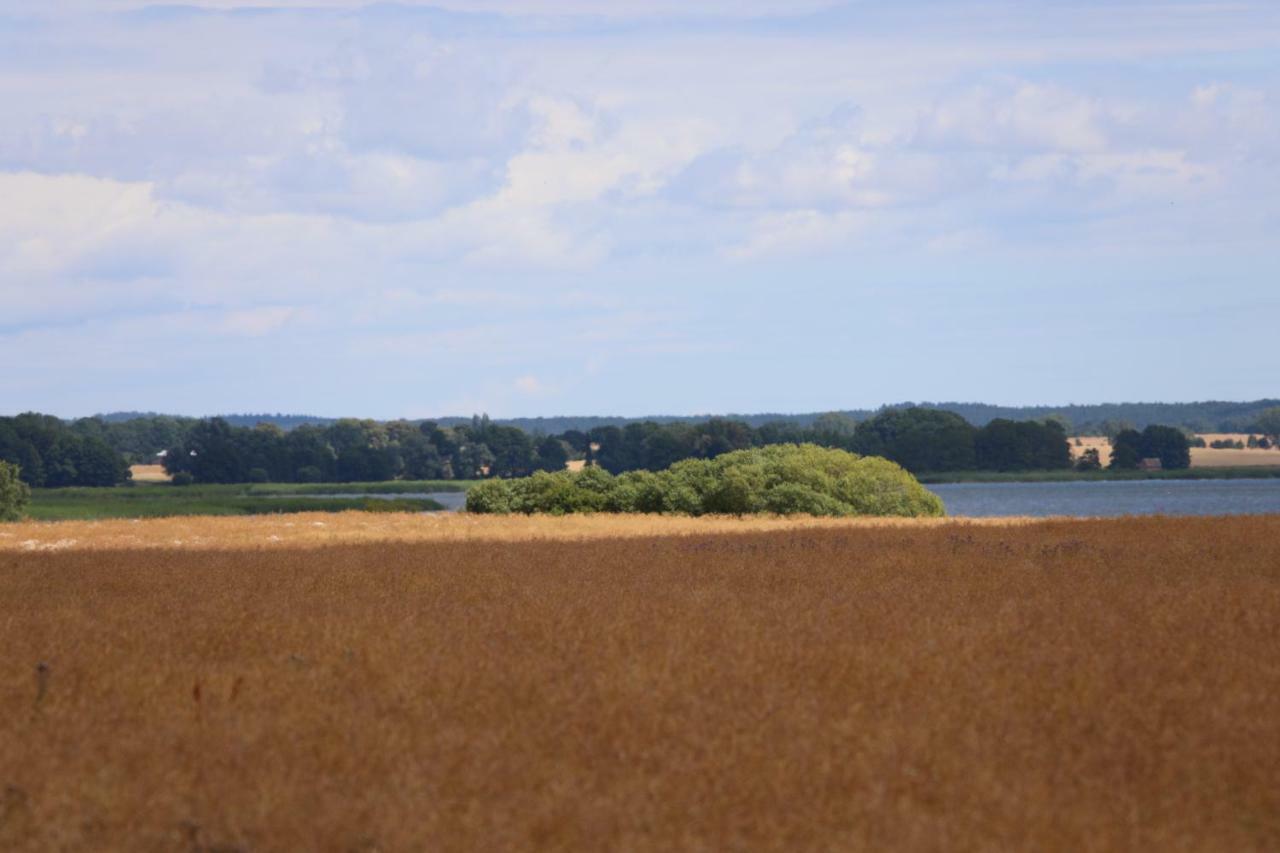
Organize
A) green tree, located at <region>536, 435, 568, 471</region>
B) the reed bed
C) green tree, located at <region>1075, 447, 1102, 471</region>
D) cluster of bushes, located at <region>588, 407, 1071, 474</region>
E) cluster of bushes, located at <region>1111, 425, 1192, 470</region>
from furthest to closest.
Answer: cluster of bushes, located at <region>1111, 425, 1192, 470</region>, green tree, located at <region>1075, 447, 1102, 471</region>, green tree, located at <region>536, 435, 568, 471</region>, cluster of bushes, located at <region>588, 407, 1071, 474</region>, the reed bed

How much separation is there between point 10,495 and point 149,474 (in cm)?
10994

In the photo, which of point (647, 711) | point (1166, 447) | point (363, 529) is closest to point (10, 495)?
point (363, 529)

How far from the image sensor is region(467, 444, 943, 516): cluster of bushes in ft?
141

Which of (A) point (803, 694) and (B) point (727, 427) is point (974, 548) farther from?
(B) point (727, 427)

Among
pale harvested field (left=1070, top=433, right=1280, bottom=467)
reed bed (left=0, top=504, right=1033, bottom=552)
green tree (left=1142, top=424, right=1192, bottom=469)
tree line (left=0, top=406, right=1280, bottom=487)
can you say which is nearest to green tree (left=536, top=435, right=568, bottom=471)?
tree line (left=0, top=406, right=1280, bottom=487)

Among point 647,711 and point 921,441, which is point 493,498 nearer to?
point 647,711

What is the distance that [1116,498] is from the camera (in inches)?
4906

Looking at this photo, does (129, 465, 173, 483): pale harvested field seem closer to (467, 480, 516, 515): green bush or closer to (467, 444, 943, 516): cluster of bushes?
(467, 480, 516, 515): green bush

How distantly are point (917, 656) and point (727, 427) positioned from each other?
129 metres

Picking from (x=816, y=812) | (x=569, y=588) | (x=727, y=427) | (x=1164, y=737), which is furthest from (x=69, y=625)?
(x=727, y=427)

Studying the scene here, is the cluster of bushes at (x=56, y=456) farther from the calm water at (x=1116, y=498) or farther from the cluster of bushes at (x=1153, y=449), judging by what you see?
the cluster of bushes at (x=1153, y=449)

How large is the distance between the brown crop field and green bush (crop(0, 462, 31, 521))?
52.9 meters

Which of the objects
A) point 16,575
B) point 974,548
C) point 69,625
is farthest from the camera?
point 974,548

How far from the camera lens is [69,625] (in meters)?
14.0
